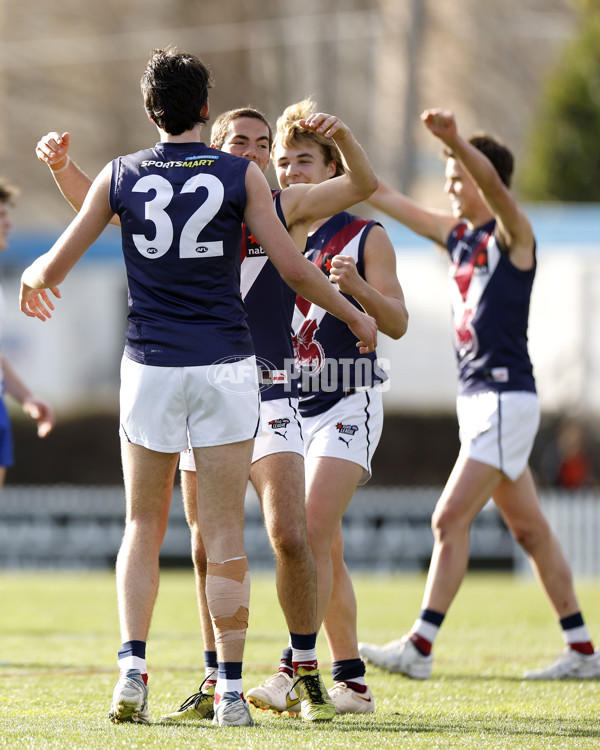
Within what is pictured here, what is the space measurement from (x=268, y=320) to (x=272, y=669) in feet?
6.79

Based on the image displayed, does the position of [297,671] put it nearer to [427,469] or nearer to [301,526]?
[301,526]

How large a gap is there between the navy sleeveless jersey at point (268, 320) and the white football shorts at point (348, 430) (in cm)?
35

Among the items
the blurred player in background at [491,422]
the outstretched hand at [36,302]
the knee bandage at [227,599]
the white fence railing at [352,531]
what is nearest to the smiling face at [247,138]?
the outstretched hand at [36,302]

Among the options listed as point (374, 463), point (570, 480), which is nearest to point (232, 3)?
point (374, 463)

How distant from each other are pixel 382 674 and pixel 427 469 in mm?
11697

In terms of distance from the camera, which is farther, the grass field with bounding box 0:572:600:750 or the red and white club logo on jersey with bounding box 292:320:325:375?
the red and white club logo on jersey with bounding box 292:320:325:375

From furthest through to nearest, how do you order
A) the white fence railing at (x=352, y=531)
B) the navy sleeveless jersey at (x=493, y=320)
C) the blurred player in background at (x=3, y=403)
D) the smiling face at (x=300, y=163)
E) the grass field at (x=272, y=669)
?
the white fence railing at (x=352, y=531) → the blurred player in background at (x=3, y=403) → the navy sleeveless jersey at (x=493, y=320) → the smiling face at (x=300, y=163) → the grass field at (x=272, y=669)

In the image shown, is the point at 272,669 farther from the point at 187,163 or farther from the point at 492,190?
the point at 187,163

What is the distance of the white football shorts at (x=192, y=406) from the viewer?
4.05 metres

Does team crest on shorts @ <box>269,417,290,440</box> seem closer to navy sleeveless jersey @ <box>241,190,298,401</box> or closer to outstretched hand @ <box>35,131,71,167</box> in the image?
navy sleeveless jersey @ <box>241,190,298,401</box>

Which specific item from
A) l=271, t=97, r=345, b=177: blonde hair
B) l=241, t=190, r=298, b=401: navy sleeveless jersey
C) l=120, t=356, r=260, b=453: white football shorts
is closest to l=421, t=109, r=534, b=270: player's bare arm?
l=271, t=97, r=345, b=177: blonde hair

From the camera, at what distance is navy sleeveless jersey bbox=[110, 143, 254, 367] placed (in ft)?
13.3

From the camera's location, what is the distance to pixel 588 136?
21203 millimetres

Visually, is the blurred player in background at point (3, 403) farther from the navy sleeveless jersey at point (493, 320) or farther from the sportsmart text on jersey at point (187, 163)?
the sportsmart text on jersey at point (187, 163)
